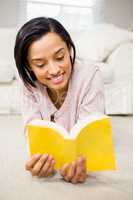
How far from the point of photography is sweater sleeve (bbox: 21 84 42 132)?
1.17 metres

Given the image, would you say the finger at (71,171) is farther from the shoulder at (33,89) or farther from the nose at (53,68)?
the shoulder at (33,89)

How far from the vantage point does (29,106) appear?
1.18 m

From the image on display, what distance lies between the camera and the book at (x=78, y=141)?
2.63 feet

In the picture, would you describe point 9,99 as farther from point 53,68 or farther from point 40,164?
point 40,164

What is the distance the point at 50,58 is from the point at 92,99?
9.0 inches

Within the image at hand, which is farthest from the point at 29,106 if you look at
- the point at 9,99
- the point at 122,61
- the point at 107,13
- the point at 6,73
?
the point at 107,13

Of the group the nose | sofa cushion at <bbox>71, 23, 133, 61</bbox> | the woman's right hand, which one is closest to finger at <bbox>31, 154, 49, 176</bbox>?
the woman's right hand

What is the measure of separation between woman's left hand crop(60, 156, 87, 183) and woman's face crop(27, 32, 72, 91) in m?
0.28

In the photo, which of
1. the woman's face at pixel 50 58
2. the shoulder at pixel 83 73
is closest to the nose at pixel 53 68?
the woman's face at pixel 50 58

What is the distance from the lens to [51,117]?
120cm

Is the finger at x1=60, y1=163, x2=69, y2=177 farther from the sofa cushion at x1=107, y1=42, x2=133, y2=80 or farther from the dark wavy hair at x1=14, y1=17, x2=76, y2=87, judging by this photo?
the sofa cushion at x1=107, y1=42, x2=133, y2=80

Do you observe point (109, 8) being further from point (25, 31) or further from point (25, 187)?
point (25, 187)

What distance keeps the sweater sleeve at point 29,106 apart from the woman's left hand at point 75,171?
350mm

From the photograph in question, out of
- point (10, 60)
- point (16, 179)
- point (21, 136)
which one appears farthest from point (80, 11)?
point (16, 179)
